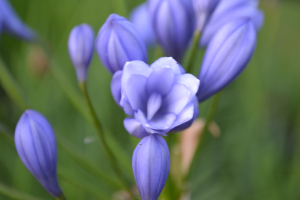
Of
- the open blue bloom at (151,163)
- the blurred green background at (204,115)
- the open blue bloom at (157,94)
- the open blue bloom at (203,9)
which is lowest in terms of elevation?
the blurred green background at (204,115)

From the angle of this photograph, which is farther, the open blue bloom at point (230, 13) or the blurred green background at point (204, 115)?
the blurred green background at point (204, 115)

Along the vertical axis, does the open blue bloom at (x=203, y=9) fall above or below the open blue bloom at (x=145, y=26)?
above

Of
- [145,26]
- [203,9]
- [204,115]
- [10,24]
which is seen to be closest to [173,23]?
[203,9]

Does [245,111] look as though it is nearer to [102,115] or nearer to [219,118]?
[219,118]

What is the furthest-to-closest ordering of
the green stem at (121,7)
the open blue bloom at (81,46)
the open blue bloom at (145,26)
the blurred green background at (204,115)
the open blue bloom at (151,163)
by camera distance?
the blurred green background at (204,115)
the open blue bloom at (145,26)
the green stem at (121,7)
the open blue bloom at (81,46)
the open blue bloom at (151,163)

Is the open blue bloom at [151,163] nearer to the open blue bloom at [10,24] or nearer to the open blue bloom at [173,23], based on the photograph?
the open blue bloom at [173,23]

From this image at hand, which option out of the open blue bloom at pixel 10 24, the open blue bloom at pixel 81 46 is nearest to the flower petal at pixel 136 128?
the open blue bloom at pixel 81 46
